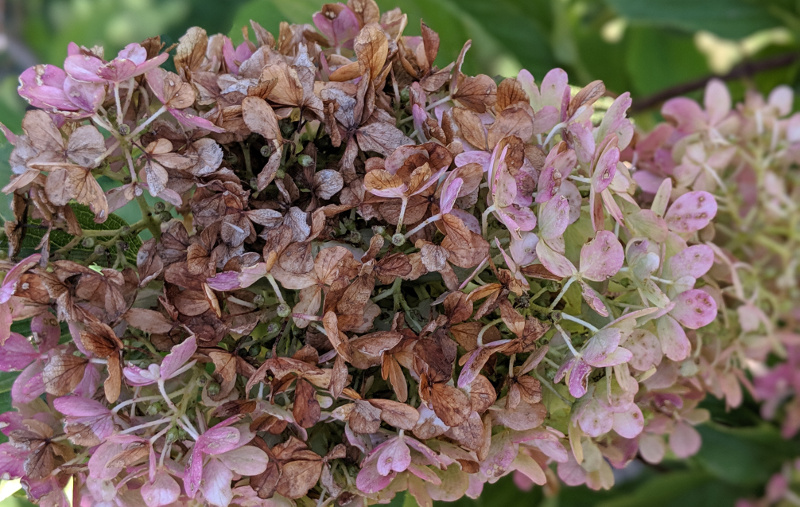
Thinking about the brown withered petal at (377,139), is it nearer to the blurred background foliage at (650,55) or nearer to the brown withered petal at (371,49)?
the brown withered petal at (371,49)

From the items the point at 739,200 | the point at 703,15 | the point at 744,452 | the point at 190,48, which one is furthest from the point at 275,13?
the point at 744,452

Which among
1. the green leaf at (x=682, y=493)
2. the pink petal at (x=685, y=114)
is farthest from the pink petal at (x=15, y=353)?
the green leaf at (x=682, y=493)

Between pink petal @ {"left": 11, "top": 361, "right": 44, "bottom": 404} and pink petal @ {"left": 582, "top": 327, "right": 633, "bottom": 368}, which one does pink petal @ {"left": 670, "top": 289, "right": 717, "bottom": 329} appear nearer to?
pink petal @ {"left": 582, "top": 327, "right": 633, "bottom": 368}

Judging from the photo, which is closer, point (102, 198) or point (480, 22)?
point (102, 198)

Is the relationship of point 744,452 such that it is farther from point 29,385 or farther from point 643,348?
point 29,385

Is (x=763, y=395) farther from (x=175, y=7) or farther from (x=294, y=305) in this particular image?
(x=175, y=7)

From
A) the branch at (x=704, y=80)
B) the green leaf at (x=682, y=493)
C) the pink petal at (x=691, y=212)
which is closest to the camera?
the pink petal at (x=691, y=212)

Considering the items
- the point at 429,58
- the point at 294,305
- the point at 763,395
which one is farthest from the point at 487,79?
the point at 763,395
